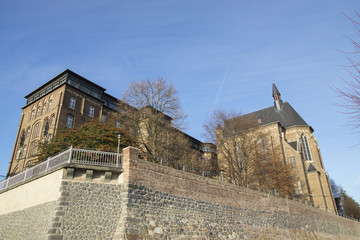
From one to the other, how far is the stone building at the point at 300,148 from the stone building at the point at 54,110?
70.5 ft

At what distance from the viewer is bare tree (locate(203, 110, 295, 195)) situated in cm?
3328

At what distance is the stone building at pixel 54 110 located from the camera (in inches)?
1318

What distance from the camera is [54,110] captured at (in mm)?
33531

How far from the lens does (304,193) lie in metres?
42.8

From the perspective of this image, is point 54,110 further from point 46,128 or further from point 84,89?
point 84,89

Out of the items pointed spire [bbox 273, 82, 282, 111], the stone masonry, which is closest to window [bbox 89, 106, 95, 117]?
the stone masonry

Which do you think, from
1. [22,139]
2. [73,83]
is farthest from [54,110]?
[22,139]

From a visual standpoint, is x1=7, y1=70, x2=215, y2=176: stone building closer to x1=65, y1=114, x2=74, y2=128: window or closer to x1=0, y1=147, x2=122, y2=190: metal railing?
x1=65, y1=114, x2=74, y2=128: window

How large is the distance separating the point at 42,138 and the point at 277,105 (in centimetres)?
4518

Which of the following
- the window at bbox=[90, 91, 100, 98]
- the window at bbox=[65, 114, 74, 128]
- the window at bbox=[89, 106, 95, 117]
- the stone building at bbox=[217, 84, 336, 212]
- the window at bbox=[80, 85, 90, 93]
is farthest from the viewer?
the stone building at bbox=[217, 84, 336, 212]

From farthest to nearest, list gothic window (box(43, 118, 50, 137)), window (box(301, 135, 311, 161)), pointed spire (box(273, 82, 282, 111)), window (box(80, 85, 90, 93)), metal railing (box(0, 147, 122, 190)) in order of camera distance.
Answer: pointed spire (box(273, 82, 282, 111)) → window (box(301, 135, 311, 161)) → window (box(80, 85, 90, 93)) → gothic window (box(43, 118, 50, 137)) → metal railing (box(0, 147, 122, 190))

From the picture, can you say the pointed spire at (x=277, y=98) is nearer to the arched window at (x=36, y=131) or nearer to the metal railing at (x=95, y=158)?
the arched window at (x=36, y=131)

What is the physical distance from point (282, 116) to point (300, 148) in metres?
9.69

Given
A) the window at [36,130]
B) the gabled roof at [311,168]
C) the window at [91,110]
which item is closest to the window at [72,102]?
the window at [91,110]
